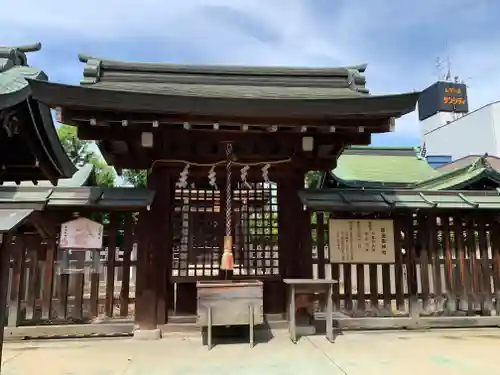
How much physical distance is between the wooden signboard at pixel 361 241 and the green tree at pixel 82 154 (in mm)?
16648

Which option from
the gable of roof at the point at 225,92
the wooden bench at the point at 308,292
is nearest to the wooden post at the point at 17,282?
the gable of roof at the point at 225,92

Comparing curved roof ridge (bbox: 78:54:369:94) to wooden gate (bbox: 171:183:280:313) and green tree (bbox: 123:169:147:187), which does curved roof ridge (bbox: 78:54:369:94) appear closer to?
wooden gate (bbox: 171:183:280:313)

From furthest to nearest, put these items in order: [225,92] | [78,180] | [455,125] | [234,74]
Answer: [455,125] < [78,180] < [234,74] < [225,92]

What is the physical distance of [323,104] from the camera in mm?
5926

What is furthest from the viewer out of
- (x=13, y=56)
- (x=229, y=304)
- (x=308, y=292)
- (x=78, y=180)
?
(x=78, y=180)

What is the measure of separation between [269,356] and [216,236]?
222 centimetres

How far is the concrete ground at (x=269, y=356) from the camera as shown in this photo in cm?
481

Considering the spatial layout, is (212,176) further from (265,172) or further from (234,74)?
(234,74)

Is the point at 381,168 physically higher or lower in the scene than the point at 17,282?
higher

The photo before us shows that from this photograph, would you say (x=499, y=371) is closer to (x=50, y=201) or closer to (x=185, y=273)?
(x=185, y=273)

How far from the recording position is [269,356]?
5395 mm

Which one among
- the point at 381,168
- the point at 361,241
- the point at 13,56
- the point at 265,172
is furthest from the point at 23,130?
the point at 381,168

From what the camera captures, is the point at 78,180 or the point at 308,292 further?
the point at 78,180

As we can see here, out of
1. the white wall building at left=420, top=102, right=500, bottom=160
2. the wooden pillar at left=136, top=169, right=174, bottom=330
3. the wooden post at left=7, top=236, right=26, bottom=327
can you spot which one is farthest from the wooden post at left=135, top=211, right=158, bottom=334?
the white wall building at left=420, top=102, right=500, bottom=160
